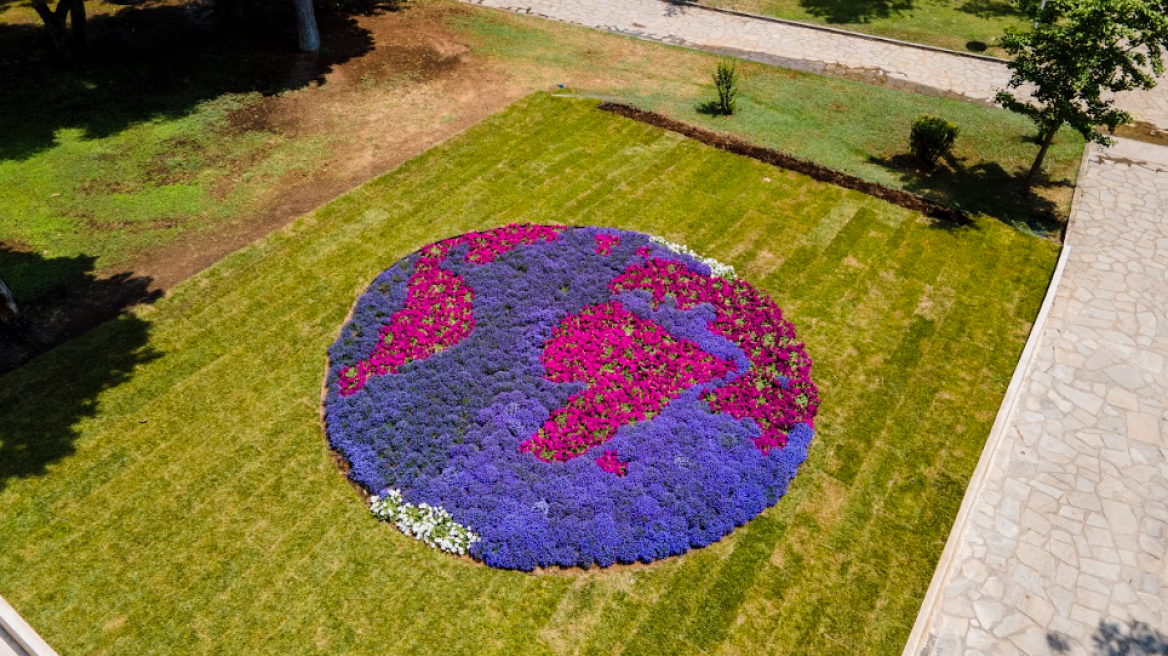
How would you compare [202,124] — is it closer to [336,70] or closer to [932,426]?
[336,70]

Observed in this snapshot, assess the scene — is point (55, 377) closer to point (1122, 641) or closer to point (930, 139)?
point (1122, 641)

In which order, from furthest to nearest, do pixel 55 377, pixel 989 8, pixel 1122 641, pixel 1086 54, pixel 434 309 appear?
1. pixel 989 8
2. pixel 1086 54
3. pixel 434 309
4. pixel 55 377
5. pixel 1122 641

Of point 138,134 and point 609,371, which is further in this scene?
point 138,134

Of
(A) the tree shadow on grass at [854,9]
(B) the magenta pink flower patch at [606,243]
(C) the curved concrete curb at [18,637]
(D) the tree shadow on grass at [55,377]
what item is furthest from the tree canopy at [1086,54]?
(C) the curved concrete curb at [18,637]

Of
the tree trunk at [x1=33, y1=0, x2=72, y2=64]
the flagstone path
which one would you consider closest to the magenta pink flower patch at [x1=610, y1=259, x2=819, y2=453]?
the flagstone path

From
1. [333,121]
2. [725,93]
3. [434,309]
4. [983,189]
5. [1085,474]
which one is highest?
[725,93]

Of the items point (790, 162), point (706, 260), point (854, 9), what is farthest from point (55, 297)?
point (854, 9)
